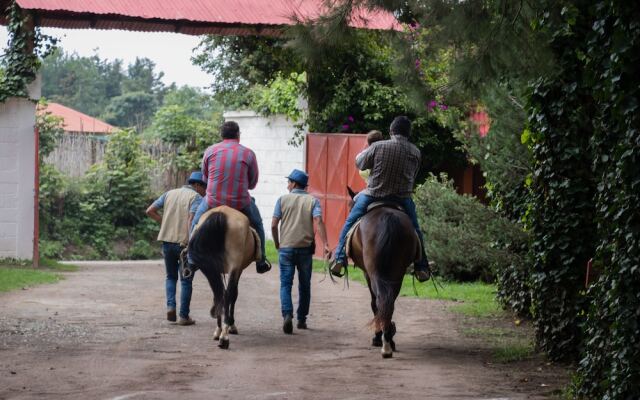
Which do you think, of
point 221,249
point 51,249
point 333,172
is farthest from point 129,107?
point 221,249

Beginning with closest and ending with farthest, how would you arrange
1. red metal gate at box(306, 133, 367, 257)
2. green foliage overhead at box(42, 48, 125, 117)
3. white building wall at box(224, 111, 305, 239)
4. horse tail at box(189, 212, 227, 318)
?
horse tail at box(189, 212, 227, 318) < red metal gate at box(306, 133, 367, 257) < white building wall at box(224, 111, 305, 239) < green foliage overhead at box(42, 48, 125, 117)

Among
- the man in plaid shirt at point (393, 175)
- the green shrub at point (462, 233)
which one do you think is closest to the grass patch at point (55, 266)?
the green shrub at point (462, 233)

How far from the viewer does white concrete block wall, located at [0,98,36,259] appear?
63.9 feet

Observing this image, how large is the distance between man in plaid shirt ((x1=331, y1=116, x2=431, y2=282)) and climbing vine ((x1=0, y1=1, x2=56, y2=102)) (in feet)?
31.9

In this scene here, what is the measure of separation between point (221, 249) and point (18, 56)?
375 inches

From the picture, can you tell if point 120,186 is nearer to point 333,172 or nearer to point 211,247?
point 333,172

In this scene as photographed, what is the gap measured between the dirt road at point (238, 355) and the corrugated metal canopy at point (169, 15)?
5954 millimetres

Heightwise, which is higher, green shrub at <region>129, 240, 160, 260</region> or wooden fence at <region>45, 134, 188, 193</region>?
wooden fence at <region>45, 134, 188, 193</region>

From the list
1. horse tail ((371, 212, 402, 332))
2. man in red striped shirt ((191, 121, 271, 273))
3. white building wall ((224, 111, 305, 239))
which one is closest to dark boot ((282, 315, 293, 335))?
man in red striped shirt ((191, 121, 271, 273))

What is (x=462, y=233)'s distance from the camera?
43.0 ft

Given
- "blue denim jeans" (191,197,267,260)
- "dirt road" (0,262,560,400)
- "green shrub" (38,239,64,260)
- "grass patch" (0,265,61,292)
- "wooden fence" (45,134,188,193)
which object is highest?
"wooden fence" (45,134,188,193)

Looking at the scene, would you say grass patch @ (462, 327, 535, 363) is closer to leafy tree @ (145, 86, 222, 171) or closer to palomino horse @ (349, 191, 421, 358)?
palomino horse @ (349, 191, 421, 358)

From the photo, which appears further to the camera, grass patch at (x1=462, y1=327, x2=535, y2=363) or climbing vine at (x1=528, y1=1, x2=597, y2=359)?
grass patch at (x1=462, y1=327, x2=535, y2=363)

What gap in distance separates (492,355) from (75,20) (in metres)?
12.1
